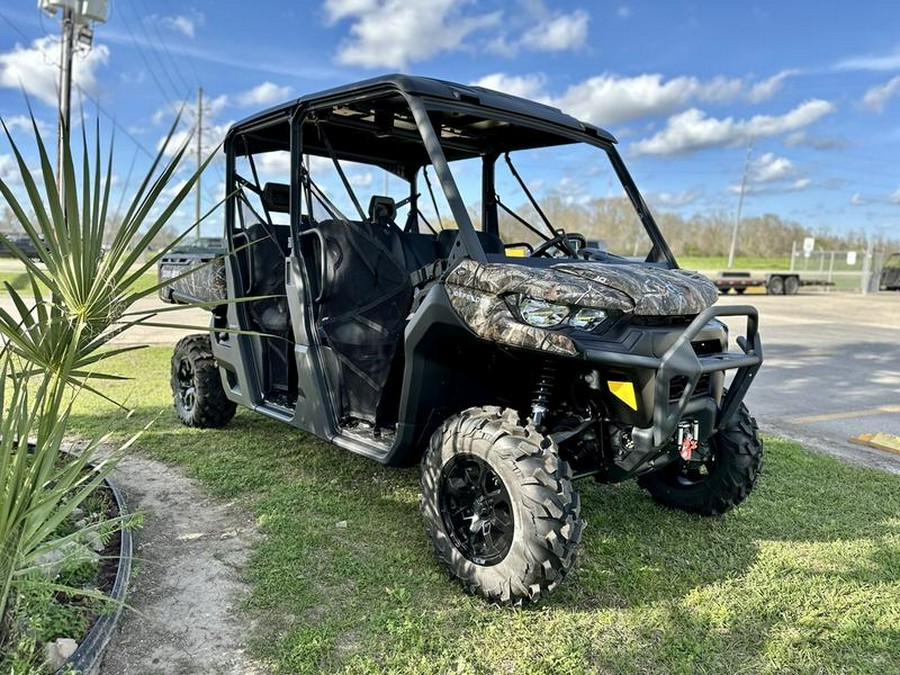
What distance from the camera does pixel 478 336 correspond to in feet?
9.05

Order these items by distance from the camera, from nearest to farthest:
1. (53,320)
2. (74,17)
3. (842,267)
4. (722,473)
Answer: (53,320)
(722,473)
(74,17)
(842,267)

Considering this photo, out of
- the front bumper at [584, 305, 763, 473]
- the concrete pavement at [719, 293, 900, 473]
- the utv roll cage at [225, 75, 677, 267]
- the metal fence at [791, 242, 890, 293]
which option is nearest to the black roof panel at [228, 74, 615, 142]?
the utv roll cage at [225, 75, 677, 267]

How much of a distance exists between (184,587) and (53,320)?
1.36 metres

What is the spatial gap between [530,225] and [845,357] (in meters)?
8.64

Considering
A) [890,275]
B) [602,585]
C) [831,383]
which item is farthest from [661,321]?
[890,275]

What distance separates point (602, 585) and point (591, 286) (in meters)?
1.37

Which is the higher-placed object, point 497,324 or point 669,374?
point 497,324

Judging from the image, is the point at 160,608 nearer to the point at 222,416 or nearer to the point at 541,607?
the point at 541,607

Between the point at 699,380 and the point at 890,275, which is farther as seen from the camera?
the point at 890,275

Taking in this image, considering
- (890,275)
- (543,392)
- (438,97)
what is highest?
(438,97)

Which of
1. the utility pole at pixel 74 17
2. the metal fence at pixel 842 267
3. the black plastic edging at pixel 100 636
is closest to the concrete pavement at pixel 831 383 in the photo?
the black plastic edging at pixel 100 636

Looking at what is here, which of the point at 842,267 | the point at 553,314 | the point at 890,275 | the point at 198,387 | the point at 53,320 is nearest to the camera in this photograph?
the point at 53,320

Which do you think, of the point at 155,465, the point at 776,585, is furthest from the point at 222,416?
the point at 776,585

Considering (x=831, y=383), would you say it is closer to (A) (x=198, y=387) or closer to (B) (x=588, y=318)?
(B) (x=588, y=318)
